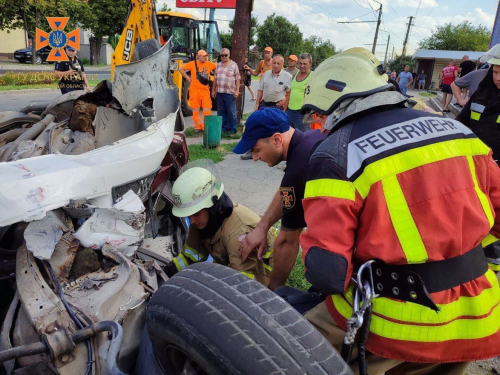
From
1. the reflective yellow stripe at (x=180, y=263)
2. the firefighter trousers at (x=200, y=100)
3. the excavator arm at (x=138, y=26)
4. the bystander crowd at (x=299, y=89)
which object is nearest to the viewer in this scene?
the reflective yellow stripe at (x=180, y=263)

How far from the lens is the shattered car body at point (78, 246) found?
1647 mm

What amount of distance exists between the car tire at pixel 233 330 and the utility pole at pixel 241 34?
313 inches

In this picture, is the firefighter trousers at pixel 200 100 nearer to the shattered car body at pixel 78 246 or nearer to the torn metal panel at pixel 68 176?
the shattered car body at pixel 78 246

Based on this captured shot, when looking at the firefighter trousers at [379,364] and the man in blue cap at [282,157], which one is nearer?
the firefighter trousers at [379,364]

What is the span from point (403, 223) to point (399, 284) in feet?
0.69

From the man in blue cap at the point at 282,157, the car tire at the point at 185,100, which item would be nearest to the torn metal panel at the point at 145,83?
the man in blue cap at the point at 282,157

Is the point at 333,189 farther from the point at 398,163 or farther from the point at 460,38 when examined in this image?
the point at 460,38

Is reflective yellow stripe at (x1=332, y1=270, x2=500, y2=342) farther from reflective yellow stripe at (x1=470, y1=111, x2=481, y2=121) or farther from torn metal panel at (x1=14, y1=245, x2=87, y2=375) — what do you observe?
reflective yellow stripe at (x1=470, y1=111, x2=481, y2=121)

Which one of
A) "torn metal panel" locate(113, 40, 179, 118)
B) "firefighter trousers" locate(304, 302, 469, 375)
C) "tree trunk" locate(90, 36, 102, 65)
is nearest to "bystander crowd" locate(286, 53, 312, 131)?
"torn metal panel" locate(113, 40, 179, 118)

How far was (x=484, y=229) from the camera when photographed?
134 centimetres

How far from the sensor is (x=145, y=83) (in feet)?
10.1

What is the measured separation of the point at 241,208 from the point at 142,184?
0.68 m

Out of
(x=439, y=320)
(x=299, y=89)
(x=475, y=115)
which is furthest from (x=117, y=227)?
(x=299, y=89)

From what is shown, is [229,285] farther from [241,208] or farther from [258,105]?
[258,105]
